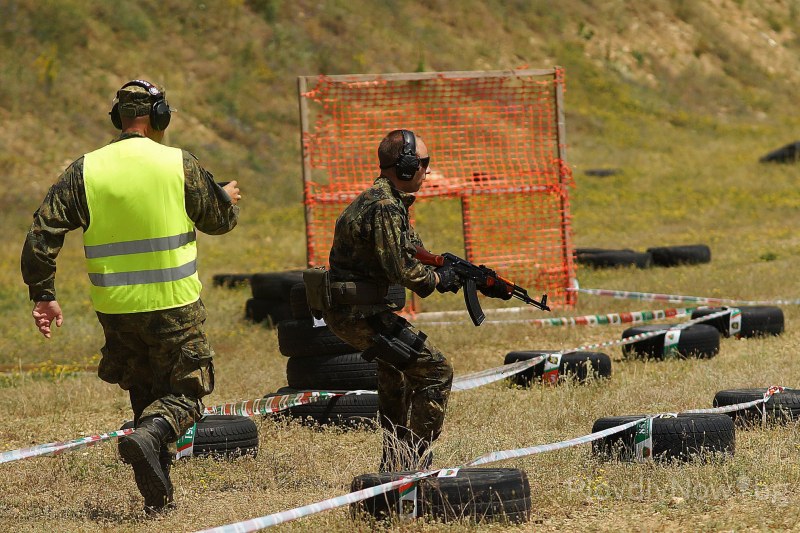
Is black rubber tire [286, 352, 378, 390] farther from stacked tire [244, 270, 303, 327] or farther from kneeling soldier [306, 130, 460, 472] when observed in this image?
stacked tire [244, 270, 303, 327]

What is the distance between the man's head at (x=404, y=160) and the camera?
6316mm

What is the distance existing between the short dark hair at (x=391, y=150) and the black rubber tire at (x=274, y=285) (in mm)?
7425

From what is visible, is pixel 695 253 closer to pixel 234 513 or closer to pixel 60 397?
pixel 60 397

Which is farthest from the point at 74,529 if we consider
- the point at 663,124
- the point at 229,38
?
the point at 663,124

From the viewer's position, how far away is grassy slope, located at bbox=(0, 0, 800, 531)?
6328 millimetres

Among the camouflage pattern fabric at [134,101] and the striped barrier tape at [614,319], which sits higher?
the camouflage pattern fabric at [134,101]

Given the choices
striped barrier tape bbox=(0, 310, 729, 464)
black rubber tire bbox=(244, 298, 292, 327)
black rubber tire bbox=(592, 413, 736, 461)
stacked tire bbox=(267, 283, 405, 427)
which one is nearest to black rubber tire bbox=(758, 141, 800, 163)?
black rubber tire bbox=(244, 298, 292, 327)

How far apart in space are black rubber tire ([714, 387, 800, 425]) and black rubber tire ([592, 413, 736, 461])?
1.00m

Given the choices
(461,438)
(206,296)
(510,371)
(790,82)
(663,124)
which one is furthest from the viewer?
(790,82)

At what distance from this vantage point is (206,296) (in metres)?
17.1

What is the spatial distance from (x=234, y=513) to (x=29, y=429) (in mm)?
3646

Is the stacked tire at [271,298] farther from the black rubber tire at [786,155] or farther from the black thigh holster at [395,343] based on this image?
the black rubber tire at [786,155]

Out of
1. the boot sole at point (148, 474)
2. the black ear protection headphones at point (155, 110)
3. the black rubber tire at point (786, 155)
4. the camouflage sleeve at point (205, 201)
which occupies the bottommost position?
the boot sole at point (148, 474)

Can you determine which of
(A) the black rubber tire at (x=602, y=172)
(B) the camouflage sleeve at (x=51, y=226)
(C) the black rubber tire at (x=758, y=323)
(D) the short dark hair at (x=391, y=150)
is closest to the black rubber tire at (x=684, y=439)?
(D) the short dark hair at (x=391, y=150)
